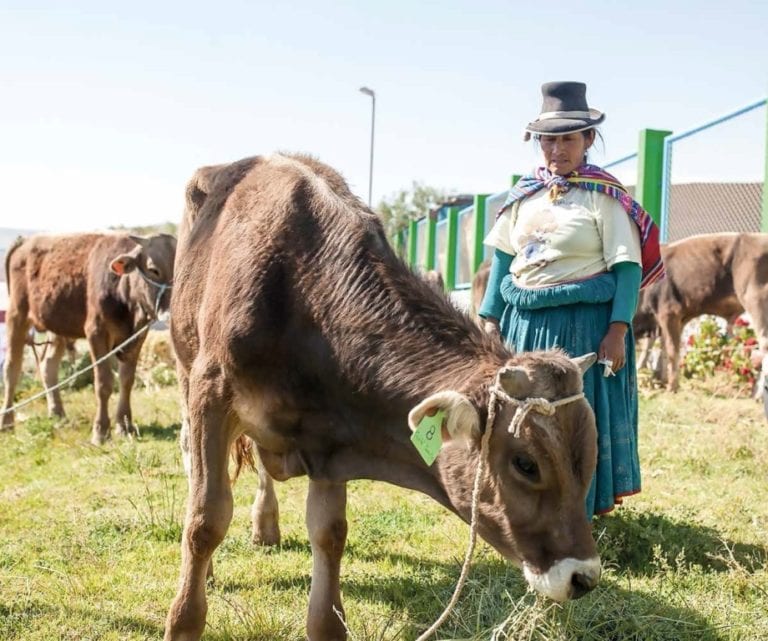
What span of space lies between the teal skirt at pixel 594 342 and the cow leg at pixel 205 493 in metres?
1.58

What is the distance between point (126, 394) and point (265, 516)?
5.07 meters

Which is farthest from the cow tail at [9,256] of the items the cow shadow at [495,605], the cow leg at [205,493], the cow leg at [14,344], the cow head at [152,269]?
the cow leg at [205,493]

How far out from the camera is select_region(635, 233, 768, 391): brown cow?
11211mm

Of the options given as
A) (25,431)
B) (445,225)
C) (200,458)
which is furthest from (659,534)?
(445,225)

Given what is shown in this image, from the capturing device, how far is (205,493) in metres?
3.93

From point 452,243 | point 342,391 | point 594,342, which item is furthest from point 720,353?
point 452,243

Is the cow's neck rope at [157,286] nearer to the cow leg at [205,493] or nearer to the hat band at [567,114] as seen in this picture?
the cow leg at [205,493]

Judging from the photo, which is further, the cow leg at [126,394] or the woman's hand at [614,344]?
the cow leg at [126,394]

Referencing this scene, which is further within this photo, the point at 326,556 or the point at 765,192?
the point at 765,192

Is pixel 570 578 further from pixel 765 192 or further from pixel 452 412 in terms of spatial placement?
pixel 765 192

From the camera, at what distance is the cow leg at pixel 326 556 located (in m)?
3.89

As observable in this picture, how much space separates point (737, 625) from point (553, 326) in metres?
1.61

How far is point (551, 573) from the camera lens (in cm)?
301

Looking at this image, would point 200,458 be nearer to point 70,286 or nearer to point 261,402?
point 261,402
